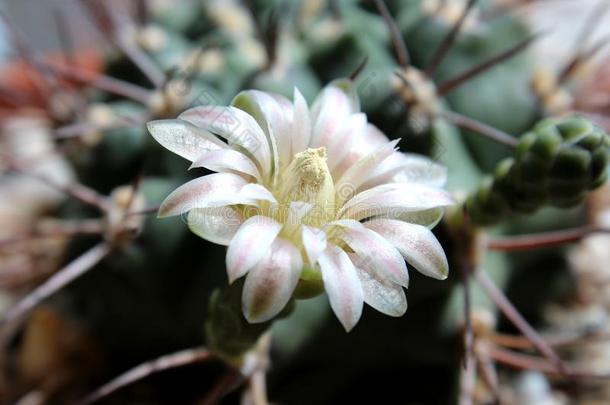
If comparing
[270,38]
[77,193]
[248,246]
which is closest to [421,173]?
[248,246]

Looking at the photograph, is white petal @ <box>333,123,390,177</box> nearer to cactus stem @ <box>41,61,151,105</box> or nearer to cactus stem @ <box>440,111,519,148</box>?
cactus stem @ <box>440,111,519,148</box>

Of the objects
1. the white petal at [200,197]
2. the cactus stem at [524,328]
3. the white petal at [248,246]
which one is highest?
the white petal at [200,197]

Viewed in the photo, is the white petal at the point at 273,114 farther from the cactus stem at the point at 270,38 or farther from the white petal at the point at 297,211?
the cactus stem at the point at 270,38

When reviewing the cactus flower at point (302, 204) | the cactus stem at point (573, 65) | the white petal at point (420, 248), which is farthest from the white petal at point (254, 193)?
the cactus stem at point (573, 65)

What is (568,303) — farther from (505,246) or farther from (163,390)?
(163,390)

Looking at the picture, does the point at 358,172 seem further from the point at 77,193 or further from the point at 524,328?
the point at 77,193

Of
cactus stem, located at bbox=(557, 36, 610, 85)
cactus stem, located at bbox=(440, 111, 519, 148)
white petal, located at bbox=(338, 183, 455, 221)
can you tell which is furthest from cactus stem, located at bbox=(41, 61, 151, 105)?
cactus stem, located at bbox=(557, 36, 610, 85)
